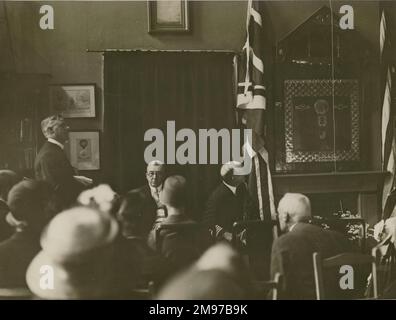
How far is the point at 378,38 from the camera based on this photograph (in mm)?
3053

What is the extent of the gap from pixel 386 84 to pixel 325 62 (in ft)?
1.17

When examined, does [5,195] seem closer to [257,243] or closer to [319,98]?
[257,243]

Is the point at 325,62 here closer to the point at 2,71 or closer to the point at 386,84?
the point at 386,84

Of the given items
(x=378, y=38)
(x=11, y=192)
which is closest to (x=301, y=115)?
(x=378, y=38)

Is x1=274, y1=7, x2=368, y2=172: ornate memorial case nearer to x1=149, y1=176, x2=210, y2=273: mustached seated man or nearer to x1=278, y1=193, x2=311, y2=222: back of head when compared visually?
x1=278, y1=193, x2=311, y2=222: back of head

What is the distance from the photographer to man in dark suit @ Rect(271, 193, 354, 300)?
2.88m

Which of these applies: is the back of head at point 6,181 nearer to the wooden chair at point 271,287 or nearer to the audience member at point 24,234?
the audience member at point 24,234

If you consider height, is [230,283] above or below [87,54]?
below

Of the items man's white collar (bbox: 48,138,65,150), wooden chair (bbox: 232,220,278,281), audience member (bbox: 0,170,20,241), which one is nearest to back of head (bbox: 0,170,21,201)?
audience member (bbox: 0,170,20,241)

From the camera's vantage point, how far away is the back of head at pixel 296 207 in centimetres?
298

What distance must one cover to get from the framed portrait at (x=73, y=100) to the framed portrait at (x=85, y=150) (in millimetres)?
106

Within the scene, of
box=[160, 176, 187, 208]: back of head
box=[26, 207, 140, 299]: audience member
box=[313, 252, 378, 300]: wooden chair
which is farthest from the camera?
box=[160, 176, 187, 208]: back of head

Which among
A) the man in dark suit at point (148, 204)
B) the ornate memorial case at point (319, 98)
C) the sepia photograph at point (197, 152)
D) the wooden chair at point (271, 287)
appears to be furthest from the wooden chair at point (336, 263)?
the man in dark suit at point (148, 204)

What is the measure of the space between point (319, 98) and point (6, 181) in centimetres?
173
